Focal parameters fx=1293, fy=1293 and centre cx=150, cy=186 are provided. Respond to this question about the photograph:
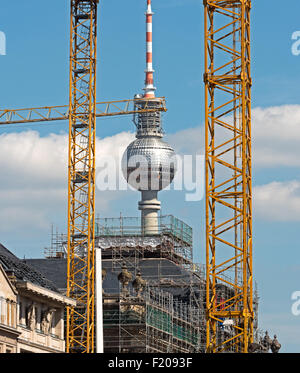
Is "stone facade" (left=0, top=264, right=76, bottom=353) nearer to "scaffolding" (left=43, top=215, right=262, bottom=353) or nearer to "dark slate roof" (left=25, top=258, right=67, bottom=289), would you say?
"scaffolding" (left=43, top=215, right=262, bottom=353)

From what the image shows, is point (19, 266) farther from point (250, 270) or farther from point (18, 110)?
point (18, 110)

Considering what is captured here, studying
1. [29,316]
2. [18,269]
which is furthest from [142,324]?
[29,316]

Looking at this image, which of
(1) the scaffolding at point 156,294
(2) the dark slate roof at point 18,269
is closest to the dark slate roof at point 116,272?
(1) the scaffolding at point 156,294

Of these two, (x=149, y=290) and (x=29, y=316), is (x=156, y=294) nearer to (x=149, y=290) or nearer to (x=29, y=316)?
(x=149, y=290)

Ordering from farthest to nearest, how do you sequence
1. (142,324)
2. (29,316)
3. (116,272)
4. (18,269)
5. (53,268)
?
(116,272) < (53,268) < (142,324) < (18,269) < (29,316)

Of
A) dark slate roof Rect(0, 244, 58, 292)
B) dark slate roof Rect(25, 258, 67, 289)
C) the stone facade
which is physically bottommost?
the stone facade

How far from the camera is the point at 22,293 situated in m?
92.1

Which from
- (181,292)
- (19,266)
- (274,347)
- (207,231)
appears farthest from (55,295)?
(181,292)

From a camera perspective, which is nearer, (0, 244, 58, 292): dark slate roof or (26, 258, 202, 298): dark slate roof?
(0, 244, 58, 292): dark slate roof

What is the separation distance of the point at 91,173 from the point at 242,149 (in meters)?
39.6

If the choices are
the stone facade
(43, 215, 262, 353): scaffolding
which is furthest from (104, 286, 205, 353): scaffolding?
the stone facade

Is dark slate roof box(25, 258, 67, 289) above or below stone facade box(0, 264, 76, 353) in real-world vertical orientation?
above

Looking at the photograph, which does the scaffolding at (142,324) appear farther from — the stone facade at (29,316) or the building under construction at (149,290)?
the stone facade at (29,316)
